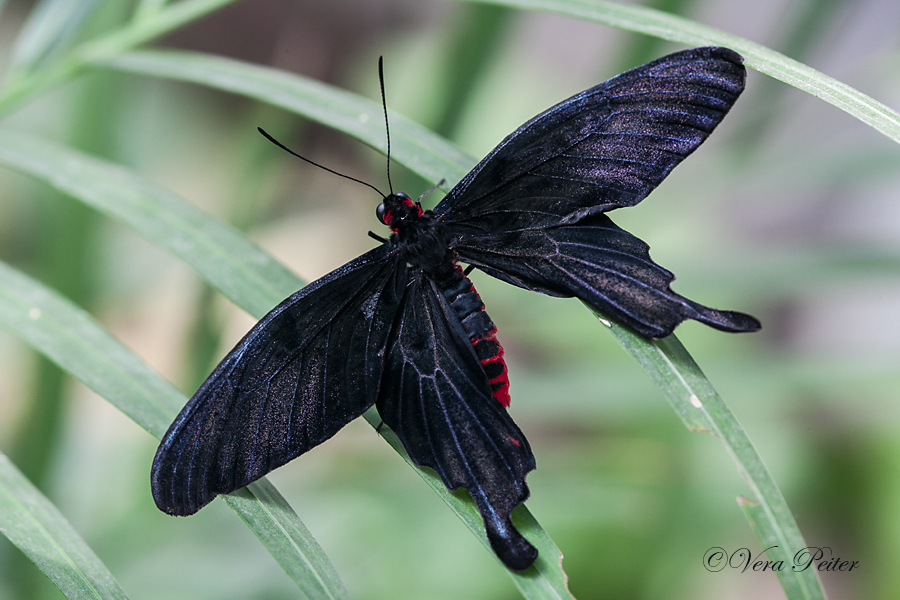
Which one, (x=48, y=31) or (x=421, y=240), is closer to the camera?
(x=421, y=240)

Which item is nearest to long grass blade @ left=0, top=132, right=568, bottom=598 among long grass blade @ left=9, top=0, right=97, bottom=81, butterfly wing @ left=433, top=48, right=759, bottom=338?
long grass blade @ left=9, top=0, right=97, bottom=81

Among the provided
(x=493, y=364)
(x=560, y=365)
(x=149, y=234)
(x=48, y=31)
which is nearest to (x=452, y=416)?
(x=493, y=364)

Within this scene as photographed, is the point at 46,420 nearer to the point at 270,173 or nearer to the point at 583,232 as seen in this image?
the point at 270,173

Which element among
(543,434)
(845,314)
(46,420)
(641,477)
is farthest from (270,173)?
(845,314)

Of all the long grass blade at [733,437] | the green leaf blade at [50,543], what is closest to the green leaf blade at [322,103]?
the long grass blade at [733,437]

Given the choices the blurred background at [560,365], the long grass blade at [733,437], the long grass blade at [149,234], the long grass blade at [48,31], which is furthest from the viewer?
the blurred background at [560,365]

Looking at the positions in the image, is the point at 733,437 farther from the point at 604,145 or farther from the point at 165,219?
the point at 165,219

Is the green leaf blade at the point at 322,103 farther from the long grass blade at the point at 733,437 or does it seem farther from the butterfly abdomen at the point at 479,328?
the long grass blade at the point at 733,437
